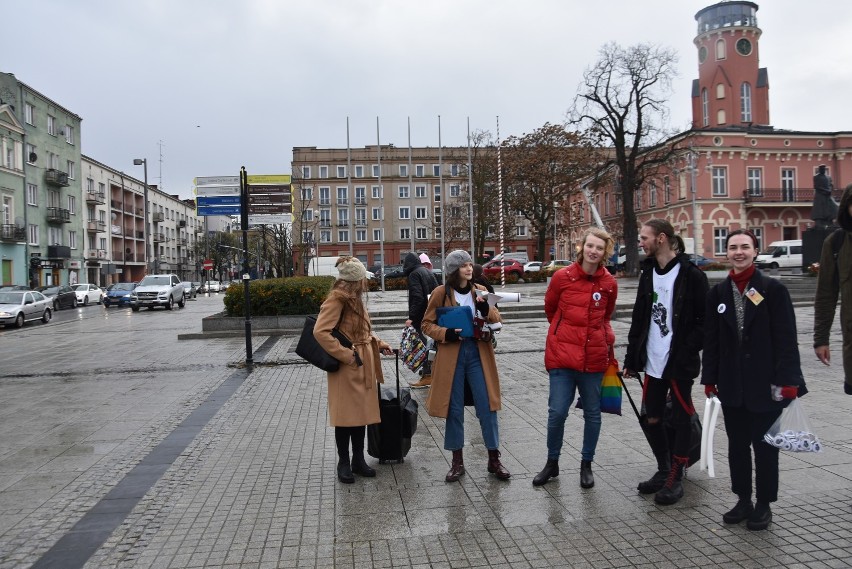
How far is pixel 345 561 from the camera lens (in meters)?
3.92

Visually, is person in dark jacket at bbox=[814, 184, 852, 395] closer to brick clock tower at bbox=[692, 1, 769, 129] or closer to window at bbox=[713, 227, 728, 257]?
window at bbox=[713, 227, 728, 257]

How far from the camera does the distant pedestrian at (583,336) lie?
4.92 m

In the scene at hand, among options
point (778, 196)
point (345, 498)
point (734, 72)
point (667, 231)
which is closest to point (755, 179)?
point (778, 196)

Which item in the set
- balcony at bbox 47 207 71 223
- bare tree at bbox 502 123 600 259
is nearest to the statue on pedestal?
bare tree at bbox 502 123 600 259

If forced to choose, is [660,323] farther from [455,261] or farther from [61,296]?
[61,296]

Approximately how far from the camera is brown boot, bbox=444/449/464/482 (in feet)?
17.3

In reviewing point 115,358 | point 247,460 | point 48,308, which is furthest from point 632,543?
point 48,308

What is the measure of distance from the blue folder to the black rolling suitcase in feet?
2.33

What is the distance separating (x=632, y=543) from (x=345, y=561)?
167cm

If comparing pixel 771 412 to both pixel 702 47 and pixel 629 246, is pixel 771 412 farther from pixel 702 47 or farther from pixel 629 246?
pixel 702 47

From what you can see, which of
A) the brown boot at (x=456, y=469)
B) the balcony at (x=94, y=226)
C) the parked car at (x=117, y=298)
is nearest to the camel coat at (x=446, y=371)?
the brown boot at (x=456, y=469)

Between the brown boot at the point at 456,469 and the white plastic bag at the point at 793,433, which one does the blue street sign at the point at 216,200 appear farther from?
the white plastic bag at the point at 793,433

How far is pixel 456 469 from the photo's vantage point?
5.32m

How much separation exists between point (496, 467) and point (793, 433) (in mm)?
2078
